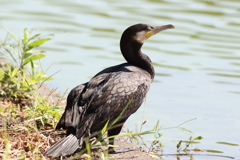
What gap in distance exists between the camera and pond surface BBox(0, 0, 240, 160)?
5996mm

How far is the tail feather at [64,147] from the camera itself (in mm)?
4188

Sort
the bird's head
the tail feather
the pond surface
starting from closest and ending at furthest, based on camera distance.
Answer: the tail feather < the bird's head < the pond surface

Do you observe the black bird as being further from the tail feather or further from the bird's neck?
the bird's neck

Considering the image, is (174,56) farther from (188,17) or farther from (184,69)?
(188,17)

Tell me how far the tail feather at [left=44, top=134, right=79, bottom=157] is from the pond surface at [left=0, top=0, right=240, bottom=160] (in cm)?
86

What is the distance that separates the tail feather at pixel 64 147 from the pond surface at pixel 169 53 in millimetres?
858

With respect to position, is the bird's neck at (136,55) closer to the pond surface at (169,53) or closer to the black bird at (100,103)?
the black bird at (100,103)

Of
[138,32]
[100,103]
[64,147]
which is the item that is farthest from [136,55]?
[64,147]

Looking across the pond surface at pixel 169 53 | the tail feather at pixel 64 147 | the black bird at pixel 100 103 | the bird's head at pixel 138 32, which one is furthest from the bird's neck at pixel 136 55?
the tail feather at pixel 64 147

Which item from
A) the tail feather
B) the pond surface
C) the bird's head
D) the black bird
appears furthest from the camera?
the pond surface

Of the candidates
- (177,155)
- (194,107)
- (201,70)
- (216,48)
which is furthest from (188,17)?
(177,155)

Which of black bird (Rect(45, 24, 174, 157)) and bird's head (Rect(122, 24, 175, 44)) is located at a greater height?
bird's head (Rect(122, 24, 175, 44))

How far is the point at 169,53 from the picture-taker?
8.73 metres

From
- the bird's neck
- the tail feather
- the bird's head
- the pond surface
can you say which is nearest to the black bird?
the tail feather
